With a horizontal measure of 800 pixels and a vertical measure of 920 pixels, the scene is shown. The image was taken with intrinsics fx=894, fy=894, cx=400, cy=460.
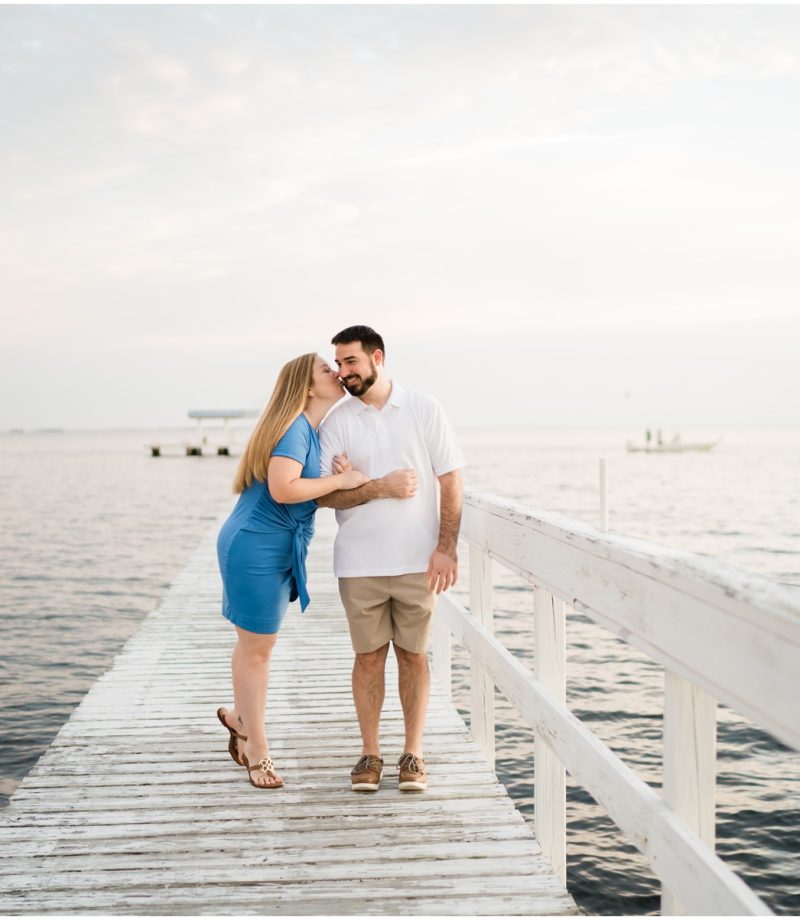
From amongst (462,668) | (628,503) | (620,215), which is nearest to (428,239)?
(620,215)

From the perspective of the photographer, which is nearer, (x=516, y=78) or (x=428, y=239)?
(x=516, y=78)

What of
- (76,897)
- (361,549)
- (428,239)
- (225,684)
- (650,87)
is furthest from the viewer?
(428,239)

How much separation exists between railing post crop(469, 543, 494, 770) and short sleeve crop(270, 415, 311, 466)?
0.97 meters

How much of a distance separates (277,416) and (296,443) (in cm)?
13

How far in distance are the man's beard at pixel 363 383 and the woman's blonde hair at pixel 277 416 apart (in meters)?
0.18

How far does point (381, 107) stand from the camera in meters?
17.0

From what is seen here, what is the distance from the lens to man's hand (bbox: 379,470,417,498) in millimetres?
3527

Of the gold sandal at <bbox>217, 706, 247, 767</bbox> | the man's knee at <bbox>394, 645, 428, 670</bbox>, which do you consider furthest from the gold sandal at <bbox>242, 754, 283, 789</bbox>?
the man's knee at <bbox>394, 645, 428, 670</bbox>

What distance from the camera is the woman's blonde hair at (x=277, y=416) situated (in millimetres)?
3488

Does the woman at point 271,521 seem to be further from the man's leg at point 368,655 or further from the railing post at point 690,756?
the railing post at point 690,756

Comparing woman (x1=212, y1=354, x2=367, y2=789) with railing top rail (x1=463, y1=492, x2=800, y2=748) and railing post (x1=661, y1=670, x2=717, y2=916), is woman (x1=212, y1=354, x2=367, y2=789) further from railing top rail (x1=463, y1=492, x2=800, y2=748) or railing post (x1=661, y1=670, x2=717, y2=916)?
railing post (x1=661, y1=670, x2=717, y2=916)

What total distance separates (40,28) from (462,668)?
11071 millimetres

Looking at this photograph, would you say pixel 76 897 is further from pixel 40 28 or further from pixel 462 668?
pixel 40 28

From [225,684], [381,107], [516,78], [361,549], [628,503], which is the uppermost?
[381,107]
